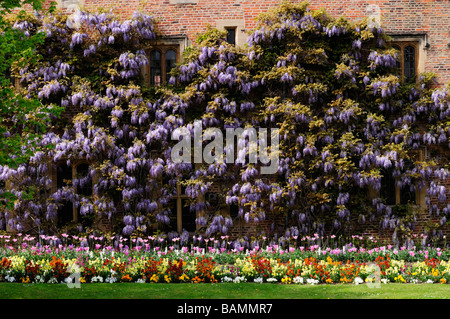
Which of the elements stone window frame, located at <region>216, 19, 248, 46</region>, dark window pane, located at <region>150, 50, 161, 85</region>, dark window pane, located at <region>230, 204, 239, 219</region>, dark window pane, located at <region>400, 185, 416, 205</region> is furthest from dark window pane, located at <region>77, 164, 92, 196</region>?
dark window pane, located at <region>400, 185, 416, 205</region>

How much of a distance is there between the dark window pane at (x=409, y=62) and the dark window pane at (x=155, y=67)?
6.14 meters

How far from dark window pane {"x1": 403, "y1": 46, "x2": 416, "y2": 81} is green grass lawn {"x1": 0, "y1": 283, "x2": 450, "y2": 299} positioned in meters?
6.07

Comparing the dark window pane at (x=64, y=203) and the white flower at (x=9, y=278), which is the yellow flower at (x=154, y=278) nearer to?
the white flower at (x=9, y=278)

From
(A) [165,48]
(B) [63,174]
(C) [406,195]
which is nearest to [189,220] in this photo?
(B) [63,174]

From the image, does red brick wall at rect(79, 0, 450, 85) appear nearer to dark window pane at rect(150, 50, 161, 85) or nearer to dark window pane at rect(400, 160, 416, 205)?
dark window pane at rect(150, 50, 161, 85)

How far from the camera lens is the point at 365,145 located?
11117mm

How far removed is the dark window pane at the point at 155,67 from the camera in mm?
11805

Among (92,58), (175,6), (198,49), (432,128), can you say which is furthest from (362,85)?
(92,58)

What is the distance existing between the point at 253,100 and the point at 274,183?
214 cm

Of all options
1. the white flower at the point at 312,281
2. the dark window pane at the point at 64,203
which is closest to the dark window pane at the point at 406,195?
the white flower at the point at 312,281

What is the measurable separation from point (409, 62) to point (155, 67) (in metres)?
6.35

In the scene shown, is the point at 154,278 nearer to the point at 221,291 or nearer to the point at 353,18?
the point at 221,291

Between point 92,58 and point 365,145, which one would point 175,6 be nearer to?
point 92,58

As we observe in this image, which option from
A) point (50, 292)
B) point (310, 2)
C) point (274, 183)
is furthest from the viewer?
point (310, 2)
